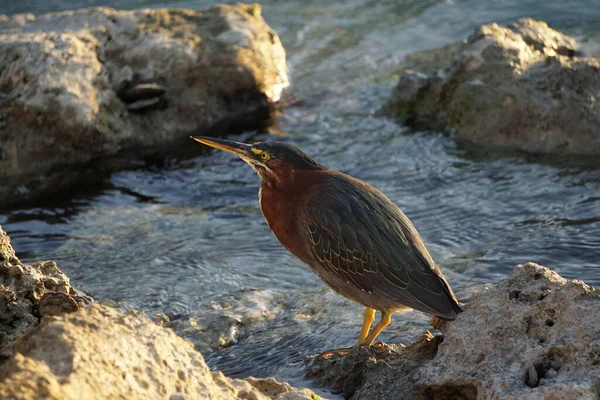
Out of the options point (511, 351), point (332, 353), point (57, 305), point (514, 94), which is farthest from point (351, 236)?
point (514, 94)

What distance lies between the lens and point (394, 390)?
13.1 ft

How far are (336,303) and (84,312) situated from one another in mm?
3456

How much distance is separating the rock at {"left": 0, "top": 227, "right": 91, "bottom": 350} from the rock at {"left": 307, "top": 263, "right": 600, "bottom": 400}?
4.84ft

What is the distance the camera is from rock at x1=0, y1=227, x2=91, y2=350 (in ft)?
12.8

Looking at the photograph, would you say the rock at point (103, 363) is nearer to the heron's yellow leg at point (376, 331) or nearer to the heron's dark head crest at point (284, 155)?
the heron's yellow leg at point (376, 331)

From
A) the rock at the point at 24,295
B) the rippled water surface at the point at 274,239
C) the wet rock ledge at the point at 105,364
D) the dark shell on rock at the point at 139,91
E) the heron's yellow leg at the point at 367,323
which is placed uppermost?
the wet rock ledge at the point at 105,364

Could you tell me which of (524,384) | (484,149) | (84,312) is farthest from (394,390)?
(484,149)

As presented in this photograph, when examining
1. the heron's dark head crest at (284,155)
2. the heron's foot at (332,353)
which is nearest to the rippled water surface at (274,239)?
the heron's foot at (332,353)

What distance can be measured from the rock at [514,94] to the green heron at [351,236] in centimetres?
388

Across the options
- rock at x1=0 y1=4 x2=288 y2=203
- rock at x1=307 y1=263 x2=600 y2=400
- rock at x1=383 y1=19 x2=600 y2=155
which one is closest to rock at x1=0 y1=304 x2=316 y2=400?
rock at x1=307 y1=263 x2=600 y2=400

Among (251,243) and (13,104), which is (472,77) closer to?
(251,243)

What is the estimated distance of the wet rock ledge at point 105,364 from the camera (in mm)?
2611

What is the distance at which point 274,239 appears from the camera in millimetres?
7625

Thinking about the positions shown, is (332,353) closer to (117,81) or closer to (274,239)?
(274,239)
